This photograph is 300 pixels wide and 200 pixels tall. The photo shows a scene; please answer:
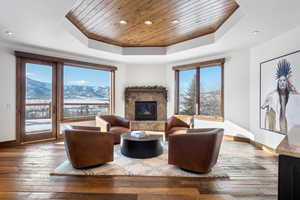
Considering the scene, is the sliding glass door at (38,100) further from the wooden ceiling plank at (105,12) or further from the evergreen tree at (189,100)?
the evergreen tree at (189,100)

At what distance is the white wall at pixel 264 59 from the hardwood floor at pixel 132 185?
95 cm

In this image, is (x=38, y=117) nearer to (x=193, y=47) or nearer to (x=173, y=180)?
(x=173, y=180)

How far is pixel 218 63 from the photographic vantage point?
18.4 feet

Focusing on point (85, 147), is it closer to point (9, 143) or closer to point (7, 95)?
point (9, 143)

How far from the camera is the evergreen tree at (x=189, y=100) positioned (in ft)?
20.9

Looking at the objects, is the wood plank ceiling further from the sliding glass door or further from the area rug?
the area rug

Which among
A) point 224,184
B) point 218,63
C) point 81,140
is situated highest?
point 218,63

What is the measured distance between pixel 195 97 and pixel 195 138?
11.9ft

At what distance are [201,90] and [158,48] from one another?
212 cm

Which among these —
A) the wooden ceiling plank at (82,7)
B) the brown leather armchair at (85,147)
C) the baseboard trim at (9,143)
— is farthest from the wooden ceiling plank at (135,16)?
the baseboard trim at (9,143)

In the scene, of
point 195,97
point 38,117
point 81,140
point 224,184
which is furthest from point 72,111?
point 224,184

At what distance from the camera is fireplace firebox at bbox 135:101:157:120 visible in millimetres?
6949

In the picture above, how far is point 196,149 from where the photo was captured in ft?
9.34

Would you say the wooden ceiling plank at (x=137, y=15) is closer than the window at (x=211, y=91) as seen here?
Yes
